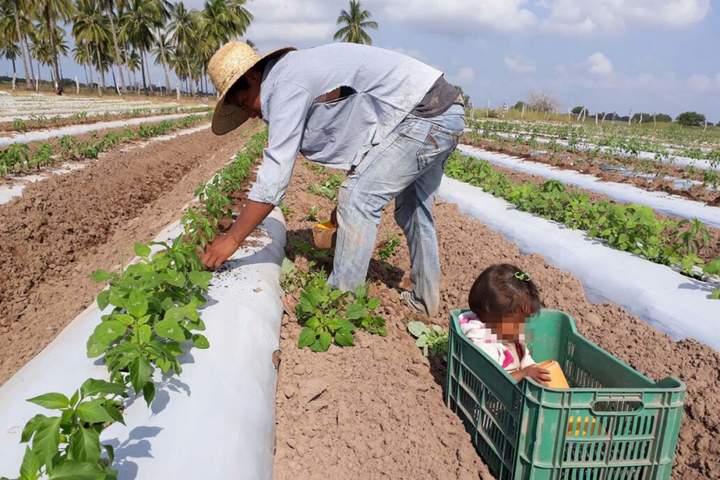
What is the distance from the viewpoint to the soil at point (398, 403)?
75.1 inches

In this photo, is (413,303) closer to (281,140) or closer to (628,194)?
(281,140)

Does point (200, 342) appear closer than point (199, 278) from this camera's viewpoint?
Yes

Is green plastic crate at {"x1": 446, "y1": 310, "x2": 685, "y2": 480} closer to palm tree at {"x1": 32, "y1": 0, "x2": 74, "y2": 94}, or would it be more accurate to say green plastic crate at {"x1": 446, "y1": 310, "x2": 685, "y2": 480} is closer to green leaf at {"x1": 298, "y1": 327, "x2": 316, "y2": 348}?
green leaf at {"x1": 298, "y1": 327, "x2": 316, "y2": 348}

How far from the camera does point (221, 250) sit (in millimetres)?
2381

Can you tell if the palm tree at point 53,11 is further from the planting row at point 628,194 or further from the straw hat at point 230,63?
the straw hat at point 230,63

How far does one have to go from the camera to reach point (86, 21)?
42.8 metres

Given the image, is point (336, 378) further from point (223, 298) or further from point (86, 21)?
point (86, 21)

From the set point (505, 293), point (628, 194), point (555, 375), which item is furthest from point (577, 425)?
point (628, 194)

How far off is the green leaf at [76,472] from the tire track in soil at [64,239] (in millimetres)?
2138

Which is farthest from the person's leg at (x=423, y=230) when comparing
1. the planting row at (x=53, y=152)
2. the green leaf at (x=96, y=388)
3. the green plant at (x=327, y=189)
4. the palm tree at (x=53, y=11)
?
the palm tree at (x=53, y=11)

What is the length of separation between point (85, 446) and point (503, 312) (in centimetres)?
156

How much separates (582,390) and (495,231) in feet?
11.3

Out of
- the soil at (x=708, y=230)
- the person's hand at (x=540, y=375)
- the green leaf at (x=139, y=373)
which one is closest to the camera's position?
the green leaf at (x=139, y=373)

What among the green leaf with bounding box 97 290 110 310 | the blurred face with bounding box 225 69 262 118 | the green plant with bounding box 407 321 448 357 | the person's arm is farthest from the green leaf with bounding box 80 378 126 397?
the green plant with bounding box 407 321 448 357
